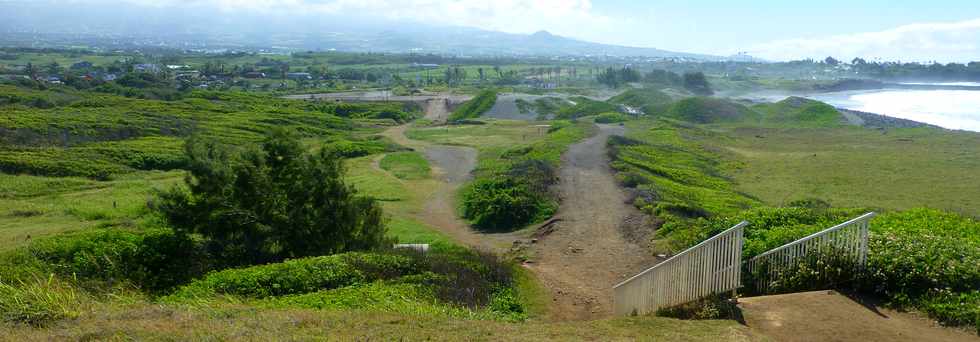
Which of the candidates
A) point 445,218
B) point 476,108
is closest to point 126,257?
point 445,218

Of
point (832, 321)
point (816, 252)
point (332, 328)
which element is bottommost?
point (332, 328)

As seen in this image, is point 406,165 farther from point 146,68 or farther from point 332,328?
point 146,68

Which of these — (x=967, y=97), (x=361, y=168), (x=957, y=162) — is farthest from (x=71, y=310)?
(x=967, y=97)

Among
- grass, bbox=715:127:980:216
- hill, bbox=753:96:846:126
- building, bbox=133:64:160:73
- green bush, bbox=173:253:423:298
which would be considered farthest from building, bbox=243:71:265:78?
green bush, bbox=173:253:423:298

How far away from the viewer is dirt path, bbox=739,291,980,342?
321 inches

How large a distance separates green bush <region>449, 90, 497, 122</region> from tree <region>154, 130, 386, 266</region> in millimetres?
53448

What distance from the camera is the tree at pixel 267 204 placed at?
51.0 ft

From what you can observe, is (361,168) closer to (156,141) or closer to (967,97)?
(156,141)

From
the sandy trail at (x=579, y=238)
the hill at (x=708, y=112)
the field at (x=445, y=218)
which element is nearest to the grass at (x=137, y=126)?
the field at (x=445, y=218)

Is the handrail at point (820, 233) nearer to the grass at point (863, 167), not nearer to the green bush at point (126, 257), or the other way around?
the green bush at point (126, 257)

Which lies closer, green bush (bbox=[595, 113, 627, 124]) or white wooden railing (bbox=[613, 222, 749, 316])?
white wooden railing (bbox=[613, 222, 749, 316])

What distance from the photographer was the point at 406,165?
39.3m

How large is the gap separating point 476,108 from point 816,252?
67.3 metres

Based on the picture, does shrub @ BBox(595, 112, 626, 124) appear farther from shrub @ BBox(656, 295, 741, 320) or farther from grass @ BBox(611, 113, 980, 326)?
shrub @ BBox(656, 295, 741, 320)
